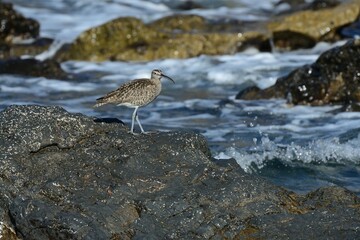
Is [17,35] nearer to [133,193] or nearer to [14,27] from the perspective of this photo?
[14,27]

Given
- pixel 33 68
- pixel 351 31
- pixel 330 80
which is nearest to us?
pixel 330 80

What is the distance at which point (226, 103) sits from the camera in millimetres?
14422

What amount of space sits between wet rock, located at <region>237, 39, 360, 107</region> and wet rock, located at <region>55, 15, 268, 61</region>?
475cm

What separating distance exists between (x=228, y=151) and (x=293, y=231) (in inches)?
166

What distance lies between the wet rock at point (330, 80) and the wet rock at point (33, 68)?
15.4 ft

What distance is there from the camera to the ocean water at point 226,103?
10.5 metres

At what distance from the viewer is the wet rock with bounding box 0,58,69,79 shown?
16844mm

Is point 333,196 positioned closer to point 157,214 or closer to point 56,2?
point 157,214

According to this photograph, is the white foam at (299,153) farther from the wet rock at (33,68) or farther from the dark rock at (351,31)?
the dark rock at (351,31)

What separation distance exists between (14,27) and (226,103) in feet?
21.4

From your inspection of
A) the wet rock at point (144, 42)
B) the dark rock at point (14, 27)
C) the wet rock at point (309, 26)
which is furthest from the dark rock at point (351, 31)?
the dark rock at point (14, 27)

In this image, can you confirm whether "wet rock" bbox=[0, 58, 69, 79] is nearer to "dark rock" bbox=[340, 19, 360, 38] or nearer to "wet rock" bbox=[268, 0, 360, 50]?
"wet rock" bbox=[268, 0, 360, 50]

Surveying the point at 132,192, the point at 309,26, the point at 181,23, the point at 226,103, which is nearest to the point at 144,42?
the point at 181,23

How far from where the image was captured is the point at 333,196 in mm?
6980
